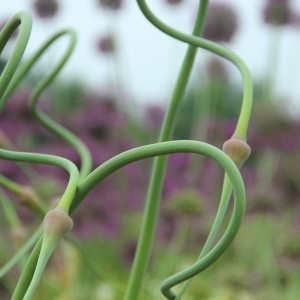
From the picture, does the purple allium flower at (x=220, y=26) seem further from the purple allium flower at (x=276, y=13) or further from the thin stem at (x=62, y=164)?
the thin stem at (x=62, y=164)

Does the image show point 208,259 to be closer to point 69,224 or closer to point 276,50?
point 69,224

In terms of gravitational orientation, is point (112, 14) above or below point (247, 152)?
below

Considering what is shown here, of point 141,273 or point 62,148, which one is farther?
point 62,148

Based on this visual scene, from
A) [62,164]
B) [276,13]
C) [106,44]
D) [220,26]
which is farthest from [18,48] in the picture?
[106,44]

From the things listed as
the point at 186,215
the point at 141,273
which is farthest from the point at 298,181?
the point at 141,273

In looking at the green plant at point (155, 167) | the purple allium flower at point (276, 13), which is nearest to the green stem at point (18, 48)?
the green plant at point (155, 167)
